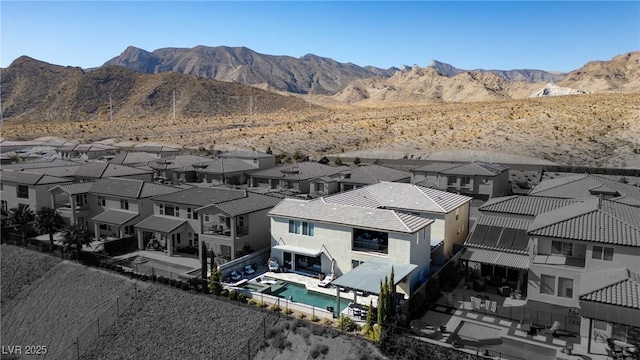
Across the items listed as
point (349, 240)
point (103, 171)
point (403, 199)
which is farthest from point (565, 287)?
point (103, 171)

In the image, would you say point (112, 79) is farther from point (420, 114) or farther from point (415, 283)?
point (415, 283)

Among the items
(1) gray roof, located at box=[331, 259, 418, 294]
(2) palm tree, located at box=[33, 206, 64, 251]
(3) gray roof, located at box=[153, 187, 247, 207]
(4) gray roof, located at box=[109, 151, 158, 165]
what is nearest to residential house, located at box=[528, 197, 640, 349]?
(1) gray roof, located at box=[331, 259, 418, 294]

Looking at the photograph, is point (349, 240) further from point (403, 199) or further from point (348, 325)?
point (403, 199)

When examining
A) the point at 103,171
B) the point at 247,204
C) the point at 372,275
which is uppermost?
the point at 103,171

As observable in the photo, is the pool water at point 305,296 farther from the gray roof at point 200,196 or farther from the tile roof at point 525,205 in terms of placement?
the tile roof at point 525,205

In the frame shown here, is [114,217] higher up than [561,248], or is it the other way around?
[561,248]

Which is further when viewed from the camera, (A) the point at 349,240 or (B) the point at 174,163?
(B) the point at 174,163
